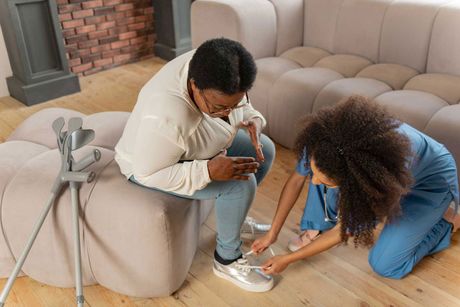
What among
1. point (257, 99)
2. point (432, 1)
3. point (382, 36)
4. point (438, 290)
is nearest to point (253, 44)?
point (257, 99)

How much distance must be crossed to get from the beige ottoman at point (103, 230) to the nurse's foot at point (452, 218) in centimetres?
92

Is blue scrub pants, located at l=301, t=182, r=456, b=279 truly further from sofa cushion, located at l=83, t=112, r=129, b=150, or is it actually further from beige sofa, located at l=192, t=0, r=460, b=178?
sofa cushion, located at l=83, t=112, r=129, b=150

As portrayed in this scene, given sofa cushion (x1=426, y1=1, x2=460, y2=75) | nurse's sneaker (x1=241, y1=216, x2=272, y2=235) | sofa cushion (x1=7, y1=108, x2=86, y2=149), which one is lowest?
nurse's sneaker (x1=241, y1=216, x2=272, y2=235)

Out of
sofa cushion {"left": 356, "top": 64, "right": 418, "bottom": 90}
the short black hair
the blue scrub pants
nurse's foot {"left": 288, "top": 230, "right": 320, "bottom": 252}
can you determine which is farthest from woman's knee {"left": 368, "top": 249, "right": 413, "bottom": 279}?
sofa cushion {"left": 356, "top": 64, "right": 418, "bottom": 90}

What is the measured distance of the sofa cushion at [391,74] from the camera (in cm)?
215

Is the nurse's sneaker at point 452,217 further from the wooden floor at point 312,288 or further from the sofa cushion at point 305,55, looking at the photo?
the sofa cushion at point 305,55

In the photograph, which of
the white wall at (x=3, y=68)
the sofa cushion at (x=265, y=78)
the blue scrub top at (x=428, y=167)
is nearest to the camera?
the blue scrub top at (x=428, y=167)

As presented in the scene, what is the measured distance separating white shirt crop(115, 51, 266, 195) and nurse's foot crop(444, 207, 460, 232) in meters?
0.91

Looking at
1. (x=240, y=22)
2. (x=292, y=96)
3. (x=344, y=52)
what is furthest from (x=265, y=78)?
(x=344, y=52)

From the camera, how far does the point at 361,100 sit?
1.20 meters

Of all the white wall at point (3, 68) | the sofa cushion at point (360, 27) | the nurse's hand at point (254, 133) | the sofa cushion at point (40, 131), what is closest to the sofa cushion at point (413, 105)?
the sofa cushion at point (360, 27)

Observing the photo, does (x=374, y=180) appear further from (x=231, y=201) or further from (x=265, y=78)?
(x=265, y=78)

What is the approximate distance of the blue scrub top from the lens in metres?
1.31

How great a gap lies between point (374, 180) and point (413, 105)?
3.05 feet
